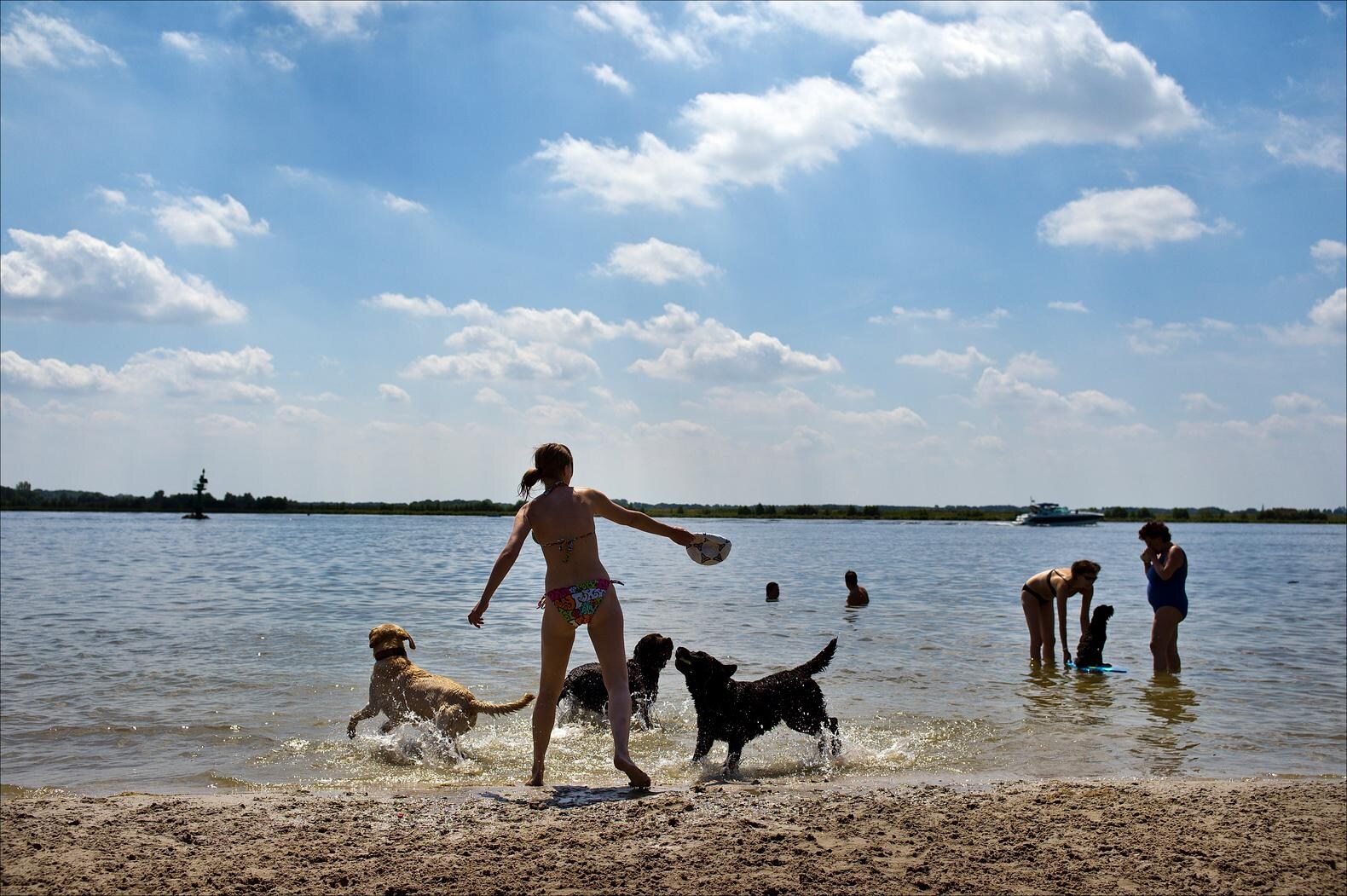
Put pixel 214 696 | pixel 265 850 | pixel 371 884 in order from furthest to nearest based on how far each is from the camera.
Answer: pixel 214 696 → pixel 265 850 → pixel 371 884

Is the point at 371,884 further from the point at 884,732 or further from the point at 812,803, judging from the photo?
the point at 884,732

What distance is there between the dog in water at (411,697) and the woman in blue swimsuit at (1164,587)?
751cm

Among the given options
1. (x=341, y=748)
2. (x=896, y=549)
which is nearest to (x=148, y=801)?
(x=341, y=748)

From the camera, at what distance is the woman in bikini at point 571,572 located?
5922 millimetres

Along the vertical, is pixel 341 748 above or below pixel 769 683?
below

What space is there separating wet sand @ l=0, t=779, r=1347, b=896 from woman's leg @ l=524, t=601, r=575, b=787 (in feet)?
1.06

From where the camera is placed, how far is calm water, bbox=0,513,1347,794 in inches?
294

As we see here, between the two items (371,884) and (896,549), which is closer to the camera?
(371,884)

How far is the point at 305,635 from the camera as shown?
48.3 feet

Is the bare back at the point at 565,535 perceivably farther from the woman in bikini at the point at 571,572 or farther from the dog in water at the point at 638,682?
the dog in water at the point at 638,682

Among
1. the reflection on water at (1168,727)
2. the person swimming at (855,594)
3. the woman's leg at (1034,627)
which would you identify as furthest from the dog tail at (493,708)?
the person swimming at (855,594)

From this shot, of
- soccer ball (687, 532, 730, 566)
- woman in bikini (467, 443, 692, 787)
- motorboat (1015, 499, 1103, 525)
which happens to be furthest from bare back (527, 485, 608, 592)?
motorboat (1015, 499, 1103, 525)

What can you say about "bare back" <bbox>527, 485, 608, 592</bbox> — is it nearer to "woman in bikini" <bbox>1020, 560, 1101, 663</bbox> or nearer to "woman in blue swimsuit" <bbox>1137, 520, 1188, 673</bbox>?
"woman in blue swimsuit" <bbox>1137, 520, 1188, 673</bbox>

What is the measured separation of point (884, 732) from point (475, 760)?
3.71 m
